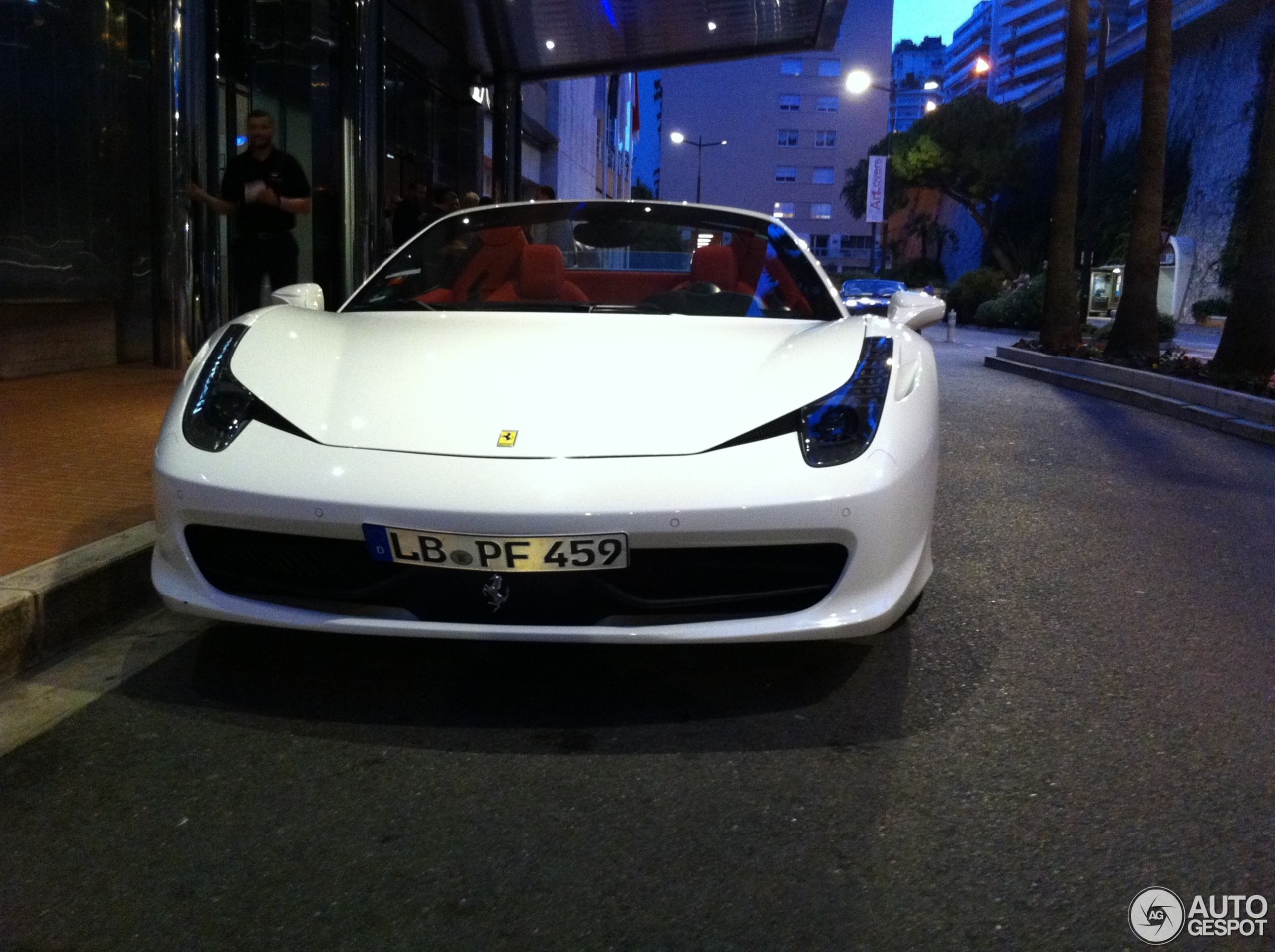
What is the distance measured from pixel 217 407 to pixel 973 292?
1419 inches

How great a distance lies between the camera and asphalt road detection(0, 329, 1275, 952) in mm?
1887

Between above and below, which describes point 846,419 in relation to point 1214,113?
below

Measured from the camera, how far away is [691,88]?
93.9m

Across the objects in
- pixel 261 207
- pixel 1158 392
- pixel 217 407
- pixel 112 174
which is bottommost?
pixel 1158 392

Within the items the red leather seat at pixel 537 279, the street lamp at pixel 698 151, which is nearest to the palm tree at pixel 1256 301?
the red leather seat at pixel 537 279

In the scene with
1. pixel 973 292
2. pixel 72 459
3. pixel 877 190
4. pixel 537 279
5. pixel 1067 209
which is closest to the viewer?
pixel 537 279

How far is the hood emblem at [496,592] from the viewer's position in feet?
8.34

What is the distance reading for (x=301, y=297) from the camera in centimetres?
391

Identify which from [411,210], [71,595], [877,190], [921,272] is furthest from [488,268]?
[921,272]

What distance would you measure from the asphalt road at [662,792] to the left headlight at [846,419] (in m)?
0.61

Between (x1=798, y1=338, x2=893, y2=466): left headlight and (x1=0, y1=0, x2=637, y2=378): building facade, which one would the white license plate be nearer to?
(x1=798, y1=338, x2=893, y2=466): left headlight

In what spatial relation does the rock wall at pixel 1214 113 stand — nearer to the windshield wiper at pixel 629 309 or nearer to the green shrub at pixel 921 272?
the green shrub at pixel 921 272

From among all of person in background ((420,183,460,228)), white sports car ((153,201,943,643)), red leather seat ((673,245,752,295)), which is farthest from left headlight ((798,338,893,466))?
person in background ((420,183,460,228))

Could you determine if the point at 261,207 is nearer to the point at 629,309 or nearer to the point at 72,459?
the point at 72,459
